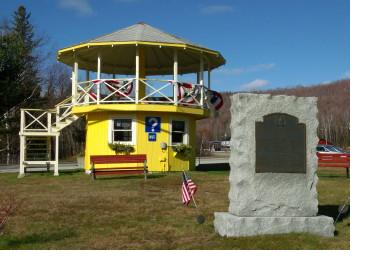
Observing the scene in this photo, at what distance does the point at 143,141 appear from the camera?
22.3 m

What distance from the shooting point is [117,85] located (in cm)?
2238

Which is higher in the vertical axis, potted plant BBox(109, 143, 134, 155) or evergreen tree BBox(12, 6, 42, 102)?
evergreen tree BBox(12, 6, 42, 102)

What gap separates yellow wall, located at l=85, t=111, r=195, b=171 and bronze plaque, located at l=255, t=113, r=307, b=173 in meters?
14.3

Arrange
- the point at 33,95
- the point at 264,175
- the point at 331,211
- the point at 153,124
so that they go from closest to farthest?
the point at 264,175 → the point at 331,211 → the point at 153,124 → the point at 33,95

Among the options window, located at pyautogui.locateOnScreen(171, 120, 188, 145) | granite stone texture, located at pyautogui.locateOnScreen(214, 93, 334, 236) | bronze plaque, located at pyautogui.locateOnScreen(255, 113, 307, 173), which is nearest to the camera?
granite stone texture, located at pyautogui.locateOnScreen(214, 93, 334, 236)

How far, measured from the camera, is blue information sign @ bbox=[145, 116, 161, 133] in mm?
22406

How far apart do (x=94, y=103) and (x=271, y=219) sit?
1569 centimetres

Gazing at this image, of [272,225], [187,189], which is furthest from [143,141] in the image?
[272,225]

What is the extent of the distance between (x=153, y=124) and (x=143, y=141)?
0.93 metres

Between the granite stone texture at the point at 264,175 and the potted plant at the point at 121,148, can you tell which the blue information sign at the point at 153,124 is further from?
the granite stone texture at the point at 264,175

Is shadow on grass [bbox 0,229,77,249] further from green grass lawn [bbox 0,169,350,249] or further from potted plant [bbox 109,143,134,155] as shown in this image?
potted plant [bbox 109,143,134,155]

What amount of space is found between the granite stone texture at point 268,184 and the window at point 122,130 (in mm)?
14138

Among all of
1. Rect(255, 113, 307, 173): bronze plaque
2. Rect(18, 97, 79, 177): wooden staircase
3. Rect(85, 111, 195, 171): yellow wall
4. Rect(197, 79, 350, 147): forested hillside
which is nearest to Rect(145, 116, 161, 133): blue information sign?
Rect(85, 111, 195, 171): yellow wall

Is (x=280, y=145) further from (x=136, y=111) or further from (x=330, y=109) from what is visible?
(x=330, y=109)
